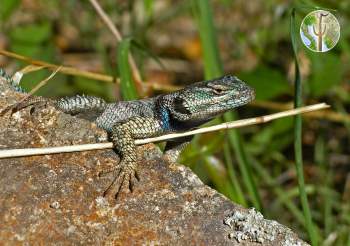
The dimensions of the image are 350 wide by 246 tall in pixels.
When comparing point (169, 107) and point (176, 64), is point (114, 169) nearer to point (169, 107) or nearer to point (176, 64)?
point (169, 107)

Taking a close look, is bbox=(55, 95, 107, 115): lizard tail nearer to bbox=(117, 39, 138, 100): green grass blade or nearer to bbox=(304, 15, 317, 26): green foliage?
bbox=(117, 39, 138, 100): green grass blade

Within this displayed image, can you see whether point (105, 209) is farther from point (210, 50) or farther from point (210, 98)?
point (210, 50)

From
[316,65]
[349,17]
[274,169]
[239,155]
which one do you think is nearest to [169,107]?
[239,155]

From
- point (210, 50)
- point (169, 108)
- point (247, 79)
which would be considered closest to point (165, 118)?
point (169, 108)

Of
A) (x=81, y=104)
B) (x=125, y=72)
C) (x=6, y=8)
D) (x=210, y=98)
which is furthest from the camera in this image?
(x=6, y=8)

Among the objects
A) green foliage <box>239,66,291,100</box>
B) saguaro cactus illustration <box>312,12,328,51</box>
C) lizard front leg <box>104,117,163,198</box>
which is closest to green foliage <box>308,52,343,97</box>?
green foliage <box>239,66,291,100</box>
